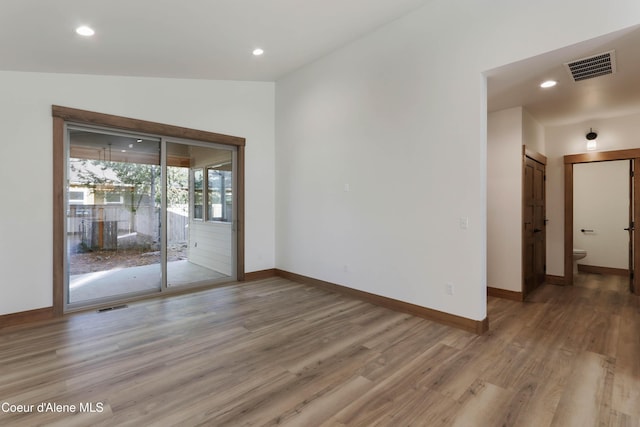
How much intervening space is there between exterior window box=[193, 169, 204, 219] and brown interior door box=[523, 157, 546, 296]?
16.0ft

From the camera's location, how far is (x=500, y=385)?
2254mm

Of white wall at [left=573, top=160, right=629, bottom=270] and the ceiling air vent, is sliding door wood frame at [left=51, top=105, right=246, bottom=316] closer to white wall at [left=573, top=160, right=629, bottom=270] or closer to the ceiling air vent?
the ceiling air vent

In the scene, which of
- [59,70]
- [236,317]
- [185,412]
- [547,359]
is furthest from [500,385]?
[59,70]

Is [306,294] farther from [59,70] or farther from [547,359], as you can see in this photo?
[59,70]

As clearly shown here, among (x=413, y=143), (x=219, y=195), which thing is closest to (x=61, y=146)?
(x=219, y=195)

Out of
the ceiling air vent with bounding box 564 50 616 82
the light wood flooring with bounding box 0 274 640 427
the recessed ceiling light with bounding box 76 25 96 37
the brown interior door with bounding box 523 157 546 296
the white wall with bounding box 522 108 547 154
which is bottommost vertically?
the light wood flooring with bounding box 0 274 640 427

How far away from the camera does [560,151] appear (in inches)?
215

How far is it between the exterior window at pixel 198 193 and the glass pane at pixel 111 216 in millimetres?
597

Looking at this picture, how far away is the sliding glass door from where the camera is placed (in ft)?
12.9

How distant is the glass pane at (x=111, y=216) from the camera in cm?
390

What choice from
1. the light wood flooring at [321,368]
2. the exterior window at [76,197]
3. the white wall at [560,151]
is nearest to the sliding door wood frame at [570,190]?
the white wall at [560,151]

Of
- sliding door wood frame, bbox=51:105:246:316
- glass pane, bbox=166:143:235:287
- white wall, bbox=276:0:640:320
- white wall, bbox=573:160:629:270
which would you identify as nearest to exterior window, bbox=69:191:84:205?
sliding door wood frame, bbox=51:105:246:316

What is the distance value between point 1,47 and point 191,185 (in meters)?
2.51

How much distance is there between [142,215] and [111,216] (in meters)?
0.37
